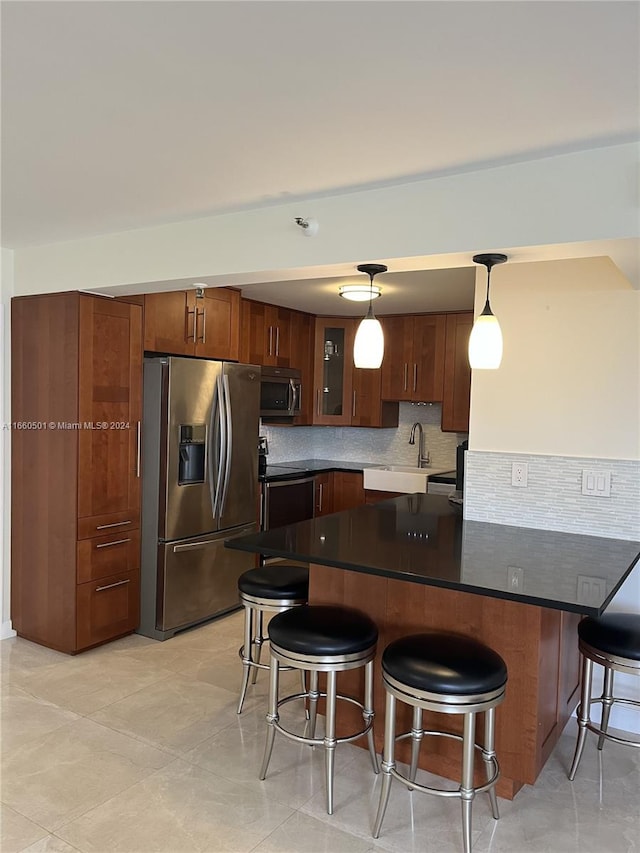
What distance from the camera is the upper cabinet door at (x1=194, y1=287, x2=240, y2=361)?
160 inches

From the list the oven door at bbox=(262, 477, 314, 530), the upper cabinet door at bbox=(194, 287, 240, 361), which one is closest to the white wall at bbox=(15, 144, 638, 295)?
the upper cabinet door at bbox=(194, 287, 240, 361)

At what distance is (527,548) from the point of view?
8.20ft

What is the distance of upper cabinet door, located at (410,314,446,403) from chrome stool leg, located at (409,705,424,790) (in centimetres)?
332

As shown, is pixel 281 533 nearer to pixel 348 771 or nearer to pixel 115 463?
pixel 348 771

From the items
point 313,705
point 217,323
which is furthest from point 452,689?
point 217,323

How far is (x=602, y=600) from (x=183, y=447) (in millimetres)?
2599

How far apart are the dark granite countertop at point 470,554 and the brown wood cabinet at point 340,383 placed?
8.01 feet

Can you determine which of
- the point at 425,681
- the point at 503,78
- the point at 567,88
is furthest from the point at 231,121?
the point at 425,681

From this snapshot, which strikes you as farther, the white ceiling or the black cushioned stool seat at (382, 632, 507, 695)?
the black cushioned stool seat at (382, 632, 507, 695)

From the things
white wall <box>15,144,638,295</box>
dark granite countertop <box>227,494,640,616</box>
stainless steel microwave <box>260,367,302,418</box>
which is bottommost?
dark granite countertop <box>227,494,640,616</box>

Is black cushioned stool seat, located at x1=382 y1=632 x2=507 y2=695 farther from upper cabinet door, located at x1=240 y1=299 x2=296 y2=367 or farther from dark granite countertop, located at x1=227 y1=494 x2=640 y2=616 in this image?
upper cabinet door, located at x1=240 y1=299 x2=296 y2=367

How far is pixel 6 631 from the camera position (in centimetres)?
382

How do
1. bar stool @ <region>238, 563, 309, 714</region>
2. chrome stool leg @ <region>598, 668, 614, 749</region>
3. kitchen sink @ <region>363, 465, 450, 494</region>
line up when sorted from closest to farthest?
chrome stool leg @ <region>598, 668, 614, 749</region>, bar stool @ <region>238, 563, 309, 714</region>, kitchen sink @ <region>363, 465, 450, 494</region>

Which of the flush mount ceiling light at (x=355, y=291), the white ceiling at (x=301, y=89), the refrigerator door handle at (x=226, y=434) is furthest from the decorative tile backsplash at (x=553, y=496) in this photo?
the refrigerator door handle at (x=226, y=434)
